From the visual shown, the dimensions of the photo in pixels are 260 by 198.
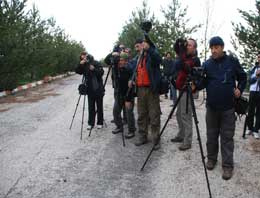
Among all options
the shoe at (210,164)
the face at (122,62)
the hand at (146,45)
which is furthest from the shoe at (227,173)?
the face at (122,62)

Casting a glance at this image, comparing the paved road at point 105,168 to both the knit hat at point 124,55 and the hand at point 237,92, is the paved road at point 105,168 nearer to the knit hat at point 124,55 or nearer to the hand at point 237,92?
the hand at point 237,92

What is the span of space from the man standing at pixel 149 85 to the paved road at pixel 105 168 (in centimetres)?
55

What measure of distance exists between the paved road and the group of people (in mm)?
312

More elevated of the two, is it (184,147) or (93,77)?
(93,77)

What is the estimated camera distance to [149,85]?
566 cm

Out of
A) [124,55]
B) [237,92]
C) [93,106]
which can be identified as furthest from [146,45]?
[93,106]

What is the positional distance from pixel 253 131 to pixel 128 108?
2820 mm

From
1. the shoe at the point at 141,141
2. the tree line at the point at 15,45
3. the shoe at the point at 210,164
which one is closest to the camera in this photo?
the shoe at the point at 210,164

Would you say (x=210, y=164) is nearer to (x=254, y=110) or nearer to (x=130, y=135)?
(x=130, y=135)

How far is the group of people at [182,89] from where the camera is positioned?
4.51m

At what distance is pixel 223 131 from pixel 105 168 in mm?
1872

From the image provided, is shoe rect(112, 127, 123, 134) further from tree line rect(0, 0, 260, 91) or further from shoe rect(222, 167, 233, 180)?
tree line rect(0, 0, 260, 91)

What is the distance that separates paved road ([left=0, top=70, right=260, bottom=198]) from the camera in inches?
161

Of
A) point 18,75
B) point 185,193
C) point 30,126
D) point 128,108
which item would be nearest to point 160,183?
point 185,193
